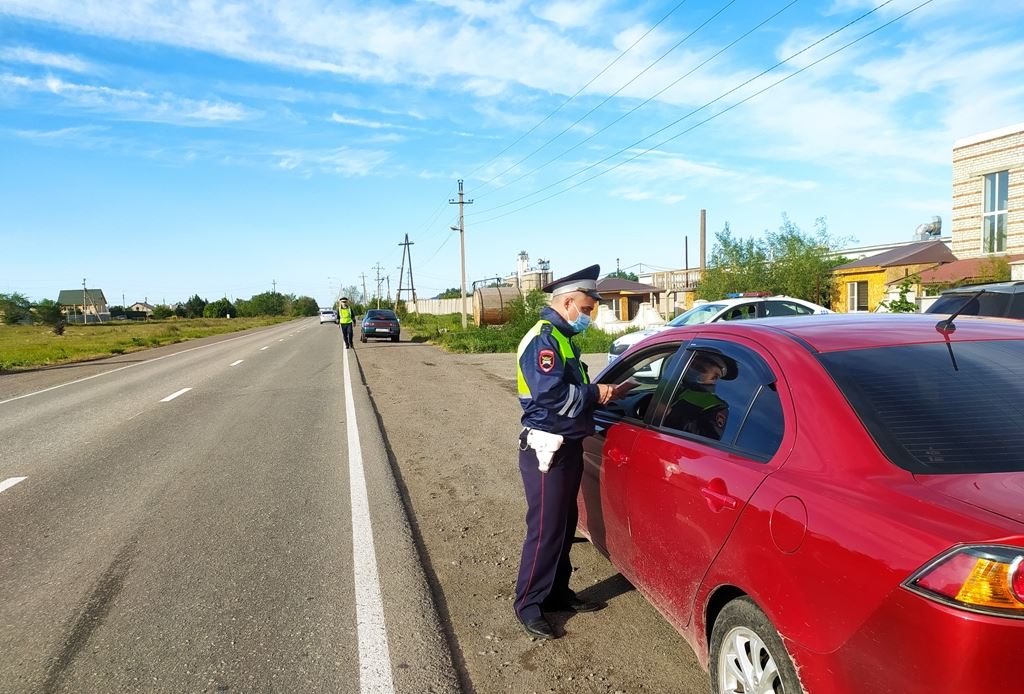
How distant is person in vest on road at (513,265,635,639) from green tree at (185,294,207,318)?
146690 millimetres

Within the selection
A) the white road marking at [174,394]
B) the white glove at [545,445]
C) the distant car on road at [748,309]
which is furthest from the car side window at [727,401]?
the white road marking at [174,394]

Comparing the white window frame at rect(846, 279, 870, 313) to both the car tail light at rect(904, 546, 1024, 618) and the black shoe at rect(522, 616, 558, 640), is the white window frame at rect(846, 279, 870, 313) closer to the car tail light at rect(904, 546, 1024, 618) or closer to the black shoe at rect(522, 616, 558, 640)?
the black shoe at rect(522, 616, 558, 640)

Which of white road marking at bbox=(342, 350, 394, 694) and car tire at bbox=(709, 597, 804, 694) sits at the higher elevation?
car tire at bbox=(709, 597, 804, 694)

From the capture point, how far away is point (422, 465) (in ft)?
25.2

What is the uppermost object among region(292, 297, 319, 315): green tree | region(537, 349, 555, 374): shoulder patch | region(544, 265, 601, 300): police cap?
region(544, 265, 601, 300): police cap

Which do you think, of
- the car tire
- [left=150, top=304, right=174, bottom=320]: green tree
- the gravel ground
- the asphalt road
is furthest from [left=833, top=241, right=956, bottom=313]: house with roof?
[left=150, top=304, right=174, bottom=320]: green tree

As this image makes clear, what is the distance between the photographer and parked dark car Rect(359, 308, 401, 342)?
3306cm

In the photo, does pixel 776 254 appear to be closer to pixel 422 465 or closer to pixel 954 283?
pixel 954 283

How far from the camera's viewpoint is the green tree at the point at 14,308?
91938mm

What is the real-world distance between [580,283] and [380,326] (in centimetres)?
3029

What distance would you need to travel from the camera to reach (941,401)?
2.49 meters

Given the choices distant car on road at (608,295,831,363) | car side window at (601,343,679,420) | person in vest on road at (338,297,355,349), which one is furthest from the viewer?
person in vest on road at (338,297,355,349)

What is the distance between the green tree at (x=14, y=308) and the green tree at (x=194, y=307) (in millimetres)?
42146

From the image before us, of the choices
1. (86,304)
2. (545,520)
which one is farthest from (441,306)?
(86,304)
